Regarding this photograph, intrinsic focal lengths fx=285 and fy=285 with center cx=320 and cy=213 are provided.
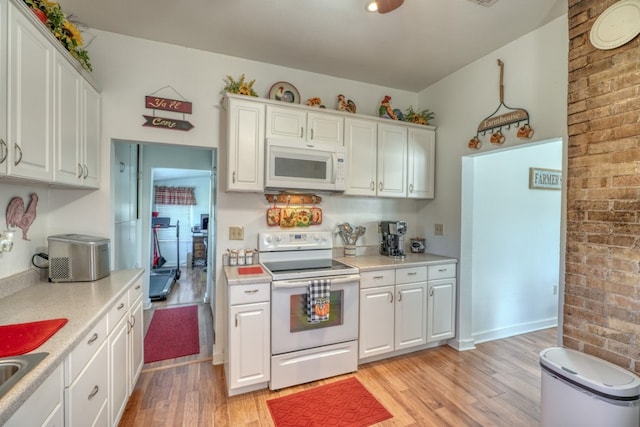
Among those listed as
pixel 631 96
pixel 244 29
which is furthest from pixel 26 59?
pixel 631 96

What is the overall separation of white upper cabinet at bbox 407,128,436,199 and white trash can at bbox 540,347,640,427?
1874 mm

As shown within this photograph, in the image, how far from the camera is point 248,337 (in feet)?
7.10

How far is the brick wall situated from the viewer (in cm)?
153

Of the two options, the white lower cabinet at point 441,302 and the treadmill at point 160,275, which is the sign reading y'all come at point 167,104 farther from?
the treadmill at point 160,275

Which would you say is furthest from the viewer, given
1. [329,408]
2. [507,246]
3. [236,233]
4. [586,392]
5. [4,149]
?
[507,246]

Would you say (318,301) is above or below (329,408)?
above

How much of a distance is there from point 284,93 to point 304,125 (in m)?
0.43

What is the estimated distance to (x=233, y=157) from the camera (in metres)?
2.41

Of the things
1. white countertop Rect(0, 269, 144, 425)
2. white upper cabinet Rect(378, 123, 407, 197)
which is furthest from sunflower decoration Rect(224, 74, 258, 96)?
white countertop Rect(0, 269, 144, 425)

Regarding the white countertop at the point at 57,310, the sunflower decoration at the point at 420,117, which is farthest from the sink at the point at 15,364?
the sunflower decoration at the point at 420,117

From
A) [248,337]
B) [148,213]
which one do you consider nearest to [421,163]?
[248,337]

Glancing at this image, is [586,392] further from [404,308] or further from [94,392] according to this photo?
[94,392]

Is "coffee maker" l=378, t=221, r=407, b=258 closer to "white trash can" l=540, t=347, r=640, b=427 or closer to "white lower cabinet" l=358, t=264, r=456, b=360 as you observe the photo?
"white lower cabinet" l=358, t=264, r=456, b=360

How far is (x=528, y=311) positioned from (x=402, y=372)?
1.97m
